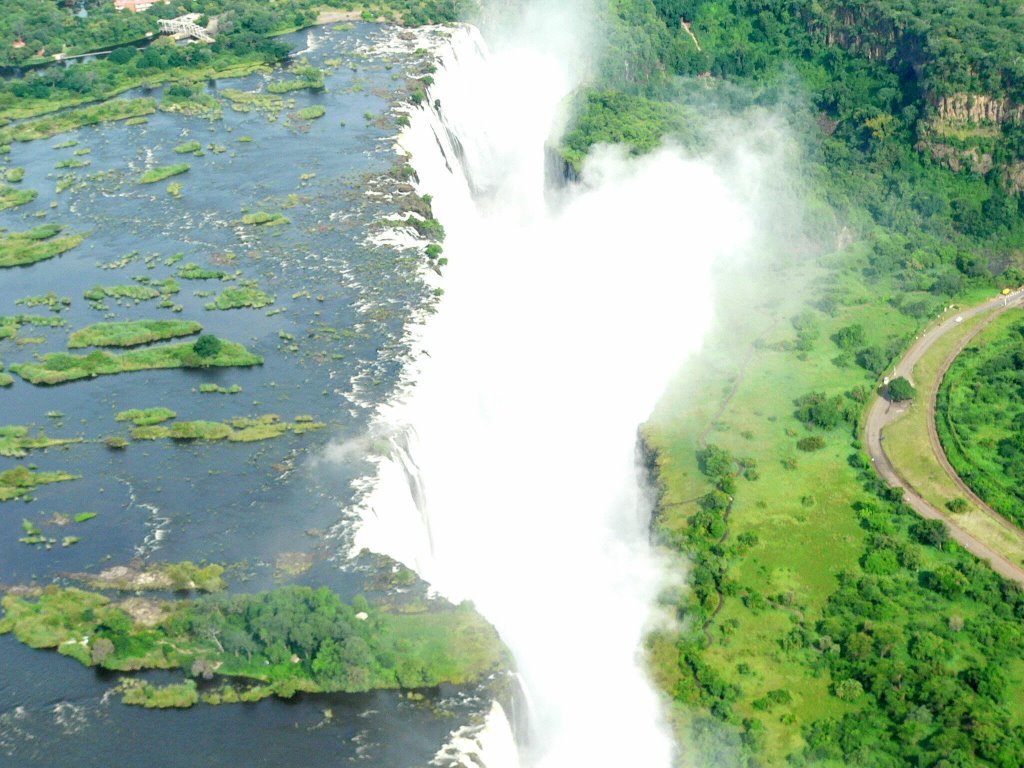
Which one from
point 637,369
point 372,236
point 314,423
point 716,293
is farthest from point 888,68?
point 314,423

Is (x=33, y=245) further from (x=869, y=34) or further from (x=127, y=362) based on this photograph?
(x=869, y=34)

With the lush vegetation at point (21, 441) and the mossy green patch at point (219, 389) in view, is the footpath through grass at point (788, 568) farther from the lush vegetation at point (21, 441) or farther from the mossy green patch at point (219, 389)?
the lush vegetation at point (21, 441)

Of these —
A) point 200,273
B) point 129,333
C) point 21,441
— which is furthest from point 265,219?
point 21,441

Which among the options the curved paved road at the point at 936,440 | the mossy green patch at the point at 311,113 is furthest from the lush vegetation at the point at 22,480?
the mossy green patch at the point at 311,113

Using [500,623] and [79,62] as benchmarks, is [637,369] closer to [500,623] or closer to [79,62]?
[500,623]

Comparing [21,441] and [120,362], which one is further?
[120,362]

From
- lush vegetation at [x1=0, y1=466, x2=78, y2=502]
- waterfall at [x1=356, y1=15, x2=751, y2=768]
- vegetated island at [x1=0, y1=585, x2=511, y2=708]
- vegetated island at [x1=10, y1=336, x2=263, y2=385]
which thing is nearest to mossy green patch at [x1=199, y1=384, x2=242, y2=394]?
vegetated island at [x1=10, y1=336, x2=263, y2=385]

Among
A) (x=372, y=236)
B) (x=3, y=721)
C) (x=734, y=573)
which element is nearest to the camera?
(x=3, y=721)

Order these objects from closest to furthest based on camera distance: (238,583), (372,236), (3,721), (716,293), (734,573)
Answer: (3,721) < (238,583) < (734,573) < (372,236) < (716,293)
